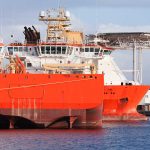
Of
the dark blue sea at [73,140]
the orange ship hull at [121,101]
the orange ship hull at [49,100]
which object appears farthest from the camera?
the orange ship hull at [121,101]

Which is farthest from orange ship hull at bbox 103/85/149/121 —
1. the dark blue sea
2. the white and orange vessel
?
the dark blue sea

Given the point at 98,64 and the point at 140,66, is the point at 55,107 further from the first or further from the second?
the point at 140,66

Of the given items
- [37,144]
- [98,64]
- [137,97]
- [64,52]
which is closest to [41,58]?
[64,52]

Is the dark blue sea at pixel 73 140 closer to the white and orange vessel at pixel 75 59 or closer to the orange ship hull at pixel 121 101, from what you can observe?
the white and orange vessel at pixel 75 59

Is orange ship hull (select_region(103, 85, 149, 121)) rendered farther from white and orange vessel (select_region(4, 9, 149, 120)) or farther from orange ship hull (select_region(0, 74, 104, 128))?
orange ship hull (select_region(0, 74, 104, 128))

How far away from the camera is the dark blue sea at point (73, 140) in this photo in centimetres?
4219

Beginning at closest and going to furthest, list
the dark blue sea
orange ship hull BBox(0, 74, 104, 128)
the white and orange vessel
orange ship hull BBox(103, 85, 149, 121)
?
the dark blue sea, orange ship hull BBox(0, 74, 104, 128), the white and orange vessel, orange ship hull BBox(103, 85, 149, 121)

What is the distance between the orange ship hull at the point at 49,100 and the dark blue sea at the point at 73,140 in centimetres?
139

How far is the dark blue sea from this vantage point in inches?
1661

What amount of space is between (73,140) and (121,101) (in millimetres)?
21235

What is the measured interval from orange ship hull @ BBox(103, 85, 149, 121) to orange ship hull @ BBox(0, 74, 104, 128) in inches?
537

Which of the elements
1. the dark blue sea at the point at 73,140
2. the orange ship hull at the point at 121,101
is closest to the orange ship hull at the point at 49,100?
the dark blue sea at the point at 73,140

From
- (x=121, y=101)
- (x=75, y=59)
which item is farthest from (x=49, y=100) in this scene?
(x=121, y=101)

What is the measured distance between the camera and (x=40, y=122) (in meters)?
50.1
